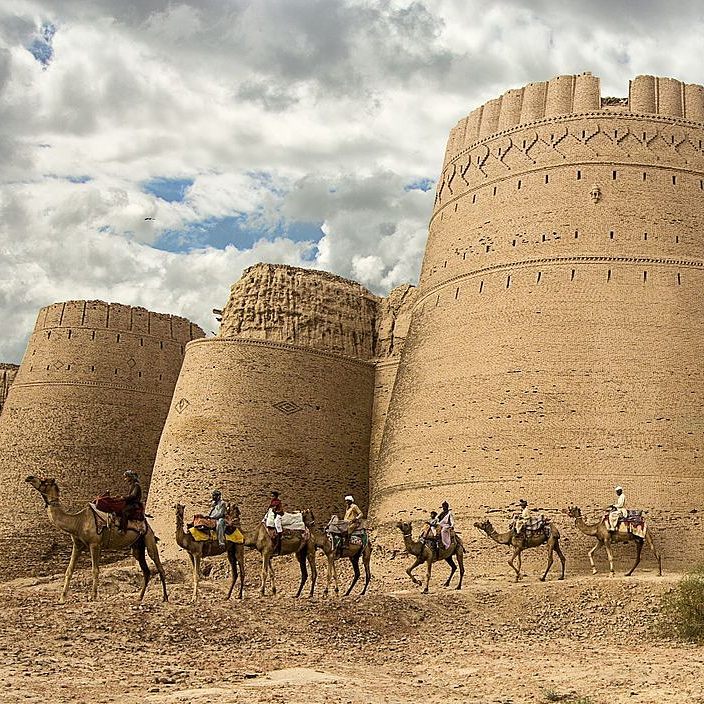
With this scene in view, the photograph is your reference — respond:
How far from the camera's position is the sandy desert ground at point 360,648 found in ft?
28.4

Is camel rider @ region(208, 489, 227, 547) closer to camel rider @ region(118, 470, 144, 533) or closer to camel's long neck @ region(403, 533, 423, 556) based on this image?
camel rider @ region(118, 470, 144, 533)

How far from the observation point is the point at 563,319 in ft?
58.9

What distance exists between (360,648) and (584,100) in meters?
12.6

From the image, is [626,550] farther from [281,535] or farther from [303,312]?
[303,312]

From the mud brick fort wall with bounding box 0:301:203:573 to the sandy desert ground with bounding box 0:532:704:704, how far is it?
36.7 ft

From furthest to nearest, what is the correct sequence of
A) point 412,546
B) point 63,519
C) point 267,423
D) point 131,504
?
point 267,423 < point 412,546 < point 131,504 < point 63,519

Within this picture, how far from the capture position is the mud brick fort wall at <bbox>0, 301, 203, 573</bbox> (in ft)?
82.5

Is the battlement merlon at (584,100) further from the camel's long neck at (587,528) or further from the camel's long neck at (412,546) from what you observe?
the camel's long neck at (412,546)

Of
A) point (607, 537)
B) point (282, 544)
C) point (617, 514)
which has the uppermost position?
point (617, 514)

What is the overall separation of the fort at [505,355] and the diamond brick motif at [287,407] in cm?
7

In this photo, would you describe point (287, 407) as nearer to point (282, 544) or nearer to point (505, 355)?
point (505, 355)

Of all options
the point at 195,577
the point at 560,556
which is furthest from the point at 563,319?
the point at 195,577

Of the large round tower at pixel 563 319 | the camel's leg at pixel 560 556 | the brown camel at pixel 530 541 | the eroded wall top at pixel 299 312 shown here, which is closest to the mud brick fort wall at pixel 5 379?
the eroded wall top at pixel 299 312

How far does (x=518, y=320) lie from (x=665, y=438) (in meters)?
3.22
